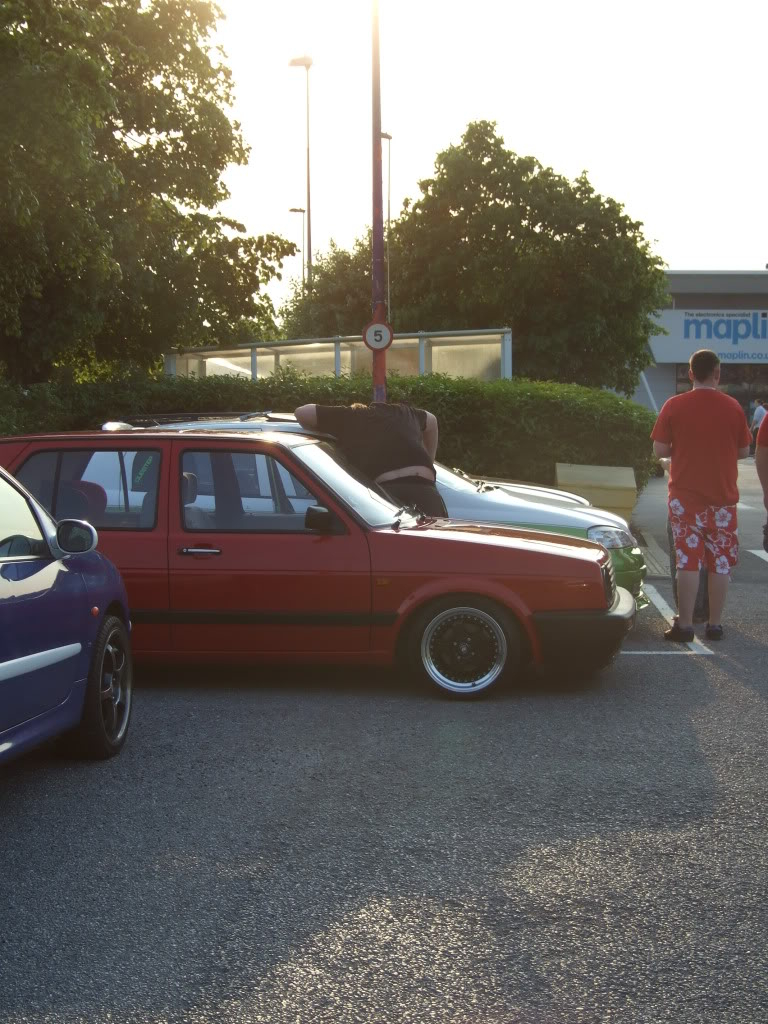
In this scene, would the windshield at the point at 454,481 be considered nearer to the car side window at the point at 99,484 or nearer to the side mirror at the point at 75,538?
the car side window at the point at 99,484

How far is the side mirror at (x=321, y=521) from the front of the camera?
737cm

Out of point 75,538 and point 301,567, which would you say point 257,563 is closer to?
point 301,567

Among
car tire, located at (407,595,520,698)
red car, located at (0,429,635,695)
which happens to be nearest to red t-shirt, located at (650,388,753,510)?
red car, located at (0,429,635,695)

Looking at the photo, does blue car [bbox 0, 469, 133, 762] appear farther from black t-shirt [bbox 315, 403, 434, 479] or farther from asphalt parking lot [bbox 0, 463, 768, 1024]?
black t-shirt [bbox 315, 403, 434, 479]

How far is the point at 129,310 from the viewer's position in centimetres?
2614

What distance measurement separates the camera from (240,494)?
764 cm

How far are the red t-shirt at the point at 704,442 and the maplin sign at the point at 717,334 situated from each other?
55.8 metres

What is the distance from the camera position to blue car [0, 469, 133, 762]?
4.95m

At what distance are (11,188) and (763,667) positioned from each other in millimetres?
10220

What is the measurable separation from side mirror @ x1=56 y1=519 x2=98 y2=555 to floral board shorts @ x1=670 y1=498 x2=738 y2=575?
4469 millimetres

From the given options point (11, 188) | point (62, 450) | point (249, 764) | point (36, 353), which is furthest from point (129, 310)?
point (249, 764)

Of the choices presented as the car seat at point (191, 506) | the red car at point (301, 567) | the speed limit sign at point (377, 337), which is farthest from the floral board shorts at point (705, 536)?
the speed limit sign at point (377, 337)

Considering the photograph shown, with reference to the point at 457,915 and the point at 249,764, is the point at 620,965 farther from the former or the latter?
the point at 249,764

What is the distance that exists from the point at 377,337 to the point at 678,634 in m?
11.8
